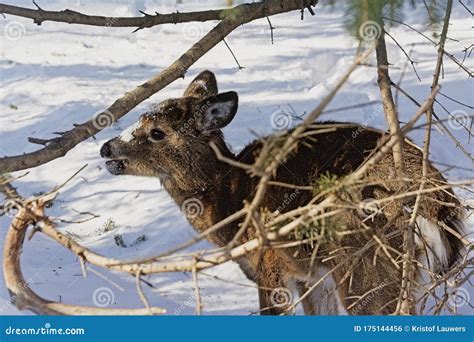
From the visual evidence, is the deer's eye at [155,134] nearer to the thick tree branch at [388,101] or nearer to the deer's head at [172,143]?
the deer's head at [172,143]

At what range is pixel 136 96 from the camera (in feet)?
18.4

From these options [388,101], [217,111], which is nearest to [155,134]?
[217,111]

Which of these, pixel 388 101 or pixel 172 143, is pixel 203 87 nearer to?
pixel 172 143

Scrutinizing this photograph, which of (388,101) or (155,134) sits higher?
(155,134)

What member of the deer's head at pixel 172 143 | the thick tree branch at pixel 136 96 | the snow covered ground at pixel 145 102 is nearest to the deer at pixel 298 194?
the deer's head at pixel 172 143

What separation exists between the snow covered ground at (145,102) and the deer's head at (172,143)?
0.98 meters

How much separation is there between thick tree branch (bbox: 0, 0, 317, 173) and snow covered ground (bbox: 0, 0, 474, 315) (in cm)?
138

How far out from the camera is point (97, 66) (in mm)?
11289

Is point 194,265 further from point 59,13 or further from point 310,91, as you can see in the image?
point 310,91

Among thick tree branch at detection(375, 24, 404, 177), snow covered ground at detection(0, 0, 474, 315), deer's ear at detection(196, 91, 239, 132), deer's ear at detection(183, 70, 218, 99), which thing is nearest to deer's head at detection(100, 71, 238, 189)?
deer's ear at detection(196, 91, 239, 132)

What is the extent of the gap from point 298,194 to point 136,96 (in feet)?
4.46

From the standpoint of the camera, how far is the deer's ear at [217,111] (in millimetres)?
5973

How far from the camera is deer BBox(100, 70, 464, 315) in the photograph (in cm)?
536

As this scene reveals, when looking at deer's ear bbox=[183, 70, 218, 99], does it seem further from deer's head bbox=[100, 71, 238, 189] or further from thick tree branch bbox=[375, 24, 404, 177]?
thick tree branch bbox=[375, 24, 404, 177]
